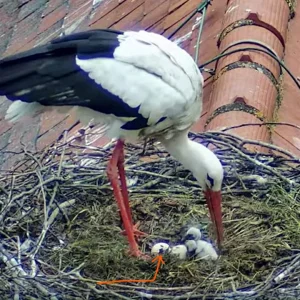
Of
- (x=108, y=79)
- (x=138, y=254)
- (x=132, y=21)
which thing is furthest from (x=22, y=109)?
(x=132, y=21)

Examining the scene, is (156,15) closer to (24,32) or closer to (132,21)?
(132,21)

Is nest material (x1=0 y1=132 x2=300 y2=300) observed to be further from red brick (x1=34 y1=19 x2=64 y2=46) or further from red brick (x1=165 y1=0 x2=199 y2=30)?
red brick (x1=34 y1=19 x2=64 y2=46)

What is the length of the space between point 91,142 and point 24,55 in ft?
4.79

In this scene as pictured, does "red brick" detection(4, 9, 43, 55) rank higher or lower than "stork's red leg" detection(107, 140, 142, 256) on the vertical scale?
lower

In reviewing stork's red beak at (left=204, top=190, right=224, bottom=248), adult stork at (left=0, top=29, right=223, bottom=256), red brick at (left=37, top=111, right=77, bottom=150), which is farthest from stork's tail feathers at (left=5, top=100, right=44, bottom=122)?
red brick at (left=37, top=111, right=77, bottom=150)

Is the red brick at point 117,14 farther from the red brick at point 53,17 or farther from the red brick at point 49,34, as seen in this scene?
the red brick at point 53,17

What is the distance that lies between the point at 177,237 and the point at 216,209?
0.25 meters

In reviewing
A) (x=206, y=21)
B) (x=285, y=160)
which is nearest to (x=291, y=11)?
(x=206, y=21)

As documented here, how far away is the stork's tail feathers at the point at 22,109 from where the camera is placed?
631cm

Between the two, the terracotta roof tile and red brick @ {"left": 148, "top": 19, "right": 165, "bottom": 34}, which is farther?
red brick @ {"left": 148, "top": 19, "right": 165, "bottom": 34}

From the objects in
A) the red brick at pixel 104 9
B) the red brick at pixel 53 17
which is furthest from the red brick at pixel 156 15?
the red brick at pixel 53 17

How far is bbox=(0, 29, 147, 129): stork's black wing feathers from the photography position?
6160 mm

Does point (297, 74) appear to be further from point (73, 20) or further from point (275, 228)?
point (73, 20)

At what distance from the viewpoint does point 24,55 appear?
618cm
